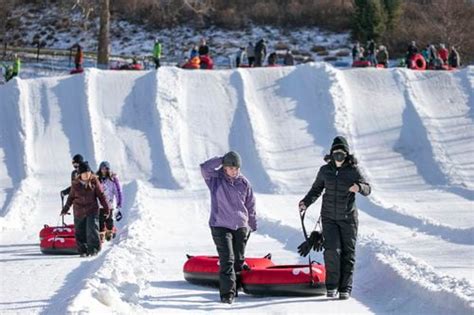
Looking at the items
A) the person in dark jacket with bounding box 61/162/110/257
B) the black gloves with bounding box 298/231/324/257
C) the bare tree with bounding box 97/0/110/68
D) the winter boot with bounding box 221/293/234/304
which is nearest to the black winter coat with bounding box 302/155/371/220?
the black gloves with bounding box 298/231/324/257

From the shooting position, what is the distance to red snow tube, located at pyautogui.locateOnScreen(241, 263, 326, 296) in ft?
29.1

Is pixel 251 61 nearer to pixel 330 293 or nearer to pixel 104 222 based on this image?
pixel 104 222

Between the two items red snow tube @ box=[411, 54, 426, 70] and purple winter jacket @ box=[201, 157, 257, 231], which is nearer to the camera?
purple winter jacket @ box=[201, 157, 257, 231]

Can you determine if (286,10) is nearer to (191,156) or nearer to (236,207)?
(191,156)

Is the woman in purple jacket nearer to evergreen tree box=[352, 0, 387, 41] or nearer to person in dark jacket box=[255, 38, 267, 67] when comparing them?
person in dark jacket box=[255, 38, 267, 67]

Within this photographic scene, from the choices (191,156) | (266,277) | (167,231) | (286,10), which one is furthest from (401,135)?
(286,10)

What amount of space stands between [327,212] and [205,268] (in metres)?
1.66

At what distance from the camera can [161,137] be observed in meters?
26.7

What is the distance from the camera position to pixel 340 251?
28.9 ft

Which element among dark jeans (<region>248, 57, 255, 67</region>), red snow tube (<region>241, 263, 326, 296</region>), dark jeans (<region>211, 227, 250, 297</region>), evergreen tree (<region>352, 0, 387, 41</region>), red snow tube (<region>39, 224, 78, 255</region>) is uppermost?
evergreen tree (<region>352, 0, 387, 41</region>)

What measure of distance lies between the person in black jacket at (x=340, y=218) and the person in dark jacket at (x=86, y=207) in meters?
4.53

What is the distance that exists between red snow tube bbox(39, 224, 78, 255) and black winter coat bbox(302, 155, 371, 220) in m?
5.08

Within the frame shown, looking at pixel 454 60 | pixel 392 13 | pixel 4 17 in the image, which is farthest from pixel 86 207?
pixel 4 17

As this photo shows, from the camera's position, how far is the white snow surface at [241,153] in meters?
10.9
